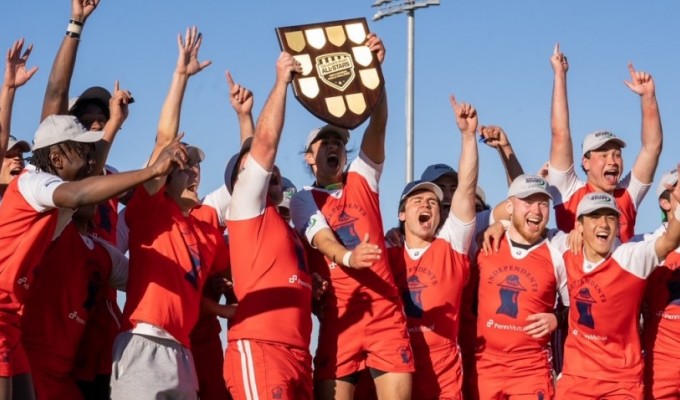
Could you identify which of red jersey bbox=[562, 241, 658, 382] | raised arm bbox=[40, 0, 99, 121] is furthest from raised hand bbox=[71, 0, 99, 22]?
red jersey bbox=[562, 241, 658, 382]

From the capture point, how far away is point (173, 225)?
8.50 metres

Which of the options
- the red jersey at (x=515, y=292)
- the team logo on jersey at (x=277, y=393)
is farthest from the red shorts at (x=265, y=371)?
the red jersey at (x=515, y=292)

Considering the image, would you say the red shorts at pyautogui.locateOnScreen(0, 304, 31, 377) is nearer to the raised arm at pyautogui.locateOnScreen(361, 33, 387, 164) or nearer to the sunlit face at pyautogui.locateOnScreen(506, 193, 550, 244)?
the raised arm at pyautogui.locateOnScreen(361, 33, 387, 164)

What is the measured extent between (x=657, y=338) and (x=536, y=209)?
5.17 feet

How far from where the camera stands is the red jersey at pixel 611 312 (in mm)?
9633

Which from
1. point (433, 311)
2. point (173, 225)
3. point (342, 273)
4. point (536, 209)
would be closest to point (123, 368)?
point (173, 225)

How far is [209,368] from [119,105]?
2.42 m

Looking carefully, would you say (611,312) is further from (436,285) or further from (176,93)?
(176,93)

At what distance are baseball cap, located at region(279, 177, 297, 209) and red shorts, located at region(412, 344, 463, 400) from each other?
171 cm

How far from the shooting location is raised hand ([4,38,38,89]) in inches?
352

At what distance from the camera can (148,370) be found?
798 cm

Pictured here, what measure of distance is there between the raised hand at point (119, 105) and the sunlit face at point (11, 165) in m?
0.92

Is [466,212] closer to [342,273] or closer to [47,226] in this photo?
[342,273]

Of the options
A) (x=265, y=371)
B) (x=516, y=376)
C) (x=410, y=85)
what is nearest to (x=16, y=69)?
(x=265, y=371)
